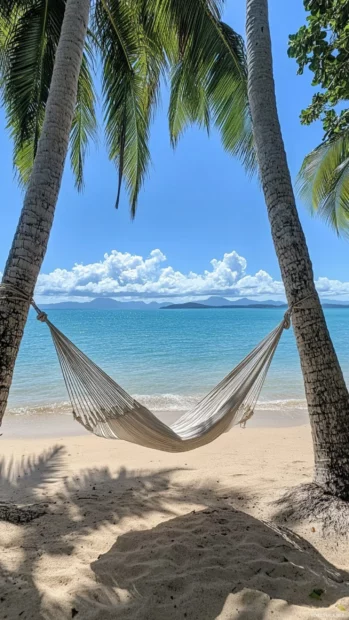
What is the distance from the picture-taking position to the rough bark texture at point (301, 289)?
1615 millimetres

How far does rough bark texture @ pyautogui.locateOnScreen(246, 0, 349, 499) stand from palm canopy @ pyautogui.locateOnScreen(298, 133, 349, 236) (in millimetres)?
2584

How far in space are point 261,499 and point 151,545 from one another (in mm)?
673

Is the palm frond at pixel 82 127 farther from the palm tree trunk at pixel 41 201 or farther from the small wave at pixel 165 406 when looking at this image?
the small wave at pixel 165 406

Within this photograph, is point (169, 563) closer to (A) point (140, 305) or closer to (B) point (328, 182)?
(B) point (328, 182)

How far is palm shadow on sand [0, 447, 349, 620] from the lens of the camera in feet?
3.65

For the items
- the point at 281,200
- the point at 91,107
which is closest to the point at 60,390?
the point at 91,107

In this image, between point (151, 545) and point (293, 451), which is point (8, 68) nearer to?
point (151, 545)

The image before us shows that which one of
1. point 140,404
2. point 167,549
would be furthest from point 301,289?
point 167,549

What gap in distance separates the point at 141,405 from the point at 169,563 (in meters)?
0.59

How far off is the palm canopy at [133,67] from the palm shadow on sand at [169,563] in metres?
2.18

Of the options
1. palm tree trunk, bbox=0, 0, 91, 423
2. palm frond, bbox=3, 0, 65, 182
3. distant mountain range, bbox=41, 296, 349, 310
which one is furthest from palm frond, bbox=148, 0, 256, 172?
distant mountain range, bbox=41, 296, 349, 310

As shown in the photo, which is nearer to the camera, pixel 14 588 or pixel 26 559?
pixel 14 588

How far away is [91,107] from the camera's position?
12.7 ft

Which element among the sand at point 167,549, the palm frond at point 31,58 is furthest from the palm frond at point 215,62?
the sand at point 167,549
